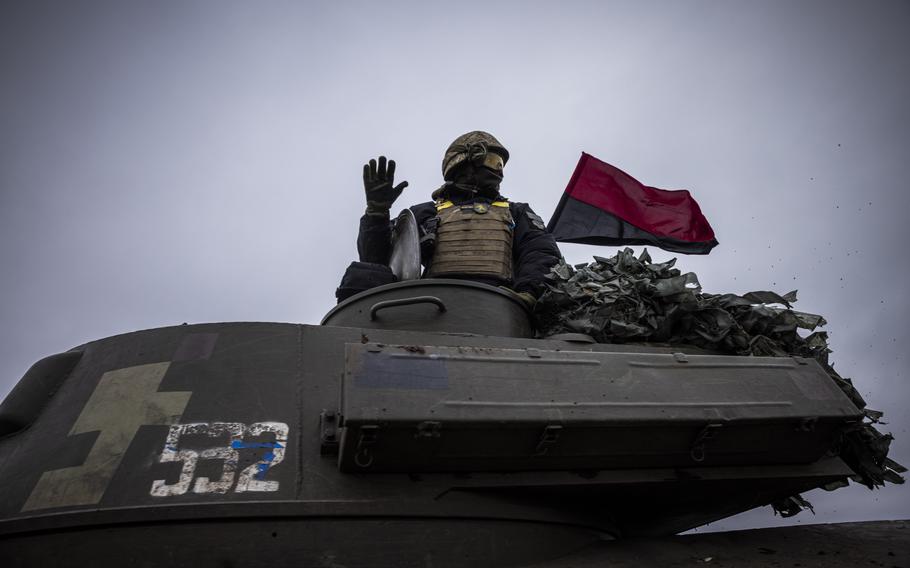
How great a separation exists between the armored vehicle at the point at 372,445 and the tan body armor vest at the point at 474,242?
1410 millimetres

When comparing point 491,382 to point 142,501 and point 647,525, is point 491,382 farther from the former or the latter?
point 647,525

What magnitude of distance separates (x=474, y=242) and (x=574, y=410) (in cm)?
238

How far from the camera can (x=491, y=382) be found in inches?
106

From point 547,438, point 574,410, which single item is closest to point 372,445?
point 547,438

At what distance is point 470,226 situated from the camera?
16.2 ft

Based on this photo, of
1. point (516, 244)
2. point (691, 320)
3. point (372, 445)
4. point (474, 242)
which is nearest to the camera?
point (372, 445)

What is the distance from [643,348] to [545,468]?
3.92 feet

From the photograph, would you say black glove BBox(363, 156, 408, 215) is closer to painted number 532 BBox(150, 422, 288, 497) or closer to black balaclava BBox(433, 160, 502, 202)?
black balaclava BBox(433, 160, 502, 202)

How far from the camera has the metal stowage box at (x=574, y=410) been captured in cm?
252

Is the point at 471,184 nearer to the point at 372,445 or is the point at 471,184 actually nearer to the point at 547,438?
the point at 547,438

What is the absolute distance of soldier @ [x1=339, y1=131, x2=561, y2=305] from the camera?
4.52 meters

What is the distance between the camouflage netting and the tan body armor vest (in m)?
0.75

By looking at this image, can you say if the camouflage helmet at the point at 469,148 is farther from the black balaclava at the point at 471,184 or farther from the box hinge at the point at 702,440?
the box hinge at the point at 702,440

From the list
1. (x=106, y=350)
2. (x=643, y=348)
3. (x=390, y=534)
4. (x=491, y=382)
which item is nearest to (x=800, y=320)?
(x=643, y=348)
